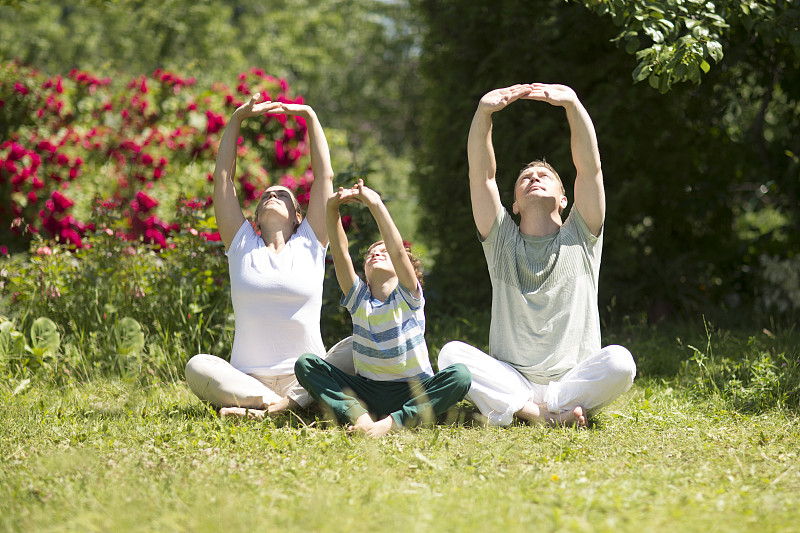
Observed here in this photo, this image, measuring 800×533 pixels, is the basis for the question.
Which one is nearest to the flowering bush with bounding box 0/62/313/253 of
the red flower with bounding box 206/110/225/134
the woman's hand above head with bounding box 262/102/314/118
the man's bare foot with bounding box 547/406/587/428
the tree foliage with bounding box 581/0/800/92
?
the red flower with bounding box 206/110/225/134

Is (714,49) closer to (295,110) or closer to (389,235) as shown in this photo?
(389,235)

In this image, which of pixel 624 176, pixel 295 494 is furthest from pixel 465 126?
pixel 295 494

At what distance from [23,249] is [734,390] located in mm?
6096

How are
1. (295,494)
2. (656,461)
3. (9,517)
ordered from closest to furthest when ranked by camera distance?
(9,517), (295,494), (656,461)

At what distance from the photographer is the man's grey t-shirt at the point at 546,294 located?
364 cm

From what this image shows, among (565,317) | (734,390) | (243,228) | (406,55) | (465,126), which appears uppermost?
A: (406,55)

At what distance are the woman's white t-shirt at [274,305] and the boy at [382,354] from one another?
254 millimetres

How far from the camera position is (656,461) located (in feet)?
Result: 10.1

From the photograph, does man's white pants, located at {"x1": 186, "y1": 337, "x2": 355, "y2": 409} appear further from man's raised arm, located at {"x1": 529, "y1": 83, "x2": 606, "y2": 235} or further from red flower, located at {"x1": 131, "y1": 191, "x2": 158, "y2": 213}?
red flower, located at {"x1": 131, "y1": 191, "x2": 158, "y2": 213}

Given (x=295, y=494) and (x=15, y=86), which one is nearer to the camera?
(x=295, y=494)

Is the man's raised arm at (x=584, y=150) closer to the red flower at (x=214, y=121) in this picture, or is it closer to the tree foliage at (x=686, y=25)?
the tree foliage at (x=686, y=25)

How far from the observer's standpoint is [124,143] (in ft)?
22.1

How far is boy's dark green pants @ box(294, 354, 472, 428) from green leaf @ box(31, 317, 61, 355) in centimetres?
173

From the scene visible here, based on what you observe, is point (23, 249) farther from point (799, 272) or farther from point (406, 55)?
point (406, 55)
